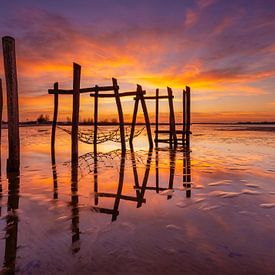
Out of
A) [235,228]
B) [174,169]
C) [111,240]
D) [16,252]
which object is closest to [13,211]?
[16,252]

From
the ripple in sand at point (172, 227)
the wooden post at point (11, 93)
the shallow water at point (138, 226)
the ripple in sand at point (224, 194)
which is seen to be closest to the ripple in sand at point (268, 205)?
the shallow water at point (138, 226)

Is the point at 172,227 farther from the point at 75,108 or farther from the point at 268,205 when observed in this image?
the point at 75,108

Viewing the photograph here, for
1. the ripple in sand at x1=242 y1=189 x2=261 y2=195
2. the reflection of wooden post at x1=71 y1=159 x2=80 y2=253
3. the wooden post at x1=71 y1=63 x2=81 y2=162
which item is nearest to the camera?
the reflection of wooden post at x1=71 y1=159 x2=80 y2=253

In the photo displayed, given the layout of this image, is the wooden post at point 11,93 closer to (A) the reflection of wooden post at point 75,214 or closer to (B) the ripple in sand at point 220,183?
(A) the reflection of wooden post at point 75,214

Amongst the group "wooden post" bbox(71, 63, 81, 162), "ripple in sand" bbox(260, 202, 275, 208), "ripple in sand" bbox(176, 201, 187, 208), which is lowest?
"ripple in sand" bbox(176, 201, 187, 208)

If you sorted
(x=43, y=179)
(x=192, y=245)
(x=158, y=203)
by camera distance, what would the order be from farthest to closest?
1. (x=43, y=179)
2. (x=158, y=203)
3. (x=192, y=245)

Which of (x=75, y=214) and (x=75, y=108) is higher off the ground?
(x=75, y=108)

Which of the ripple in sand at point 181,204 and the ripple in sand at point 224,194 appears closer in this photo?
the ripple in sand at point 181,204

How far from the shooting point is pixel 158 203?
4750 millimetres

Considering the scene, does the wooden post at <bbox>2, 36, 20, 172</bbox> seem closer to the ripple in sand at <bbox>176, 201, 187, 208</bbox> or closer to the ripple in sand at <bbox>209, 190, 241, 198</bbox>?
the ripple in sand at <bbox>176, 201, 187, 208</bbox>

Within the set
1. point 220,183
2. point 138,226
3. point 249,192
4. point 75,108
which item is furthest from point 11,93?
point 249,192

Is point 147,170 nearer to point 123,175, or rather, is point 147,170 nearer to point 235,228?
point 123,175

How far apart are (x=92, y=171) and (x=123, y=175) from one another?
1.13 meters

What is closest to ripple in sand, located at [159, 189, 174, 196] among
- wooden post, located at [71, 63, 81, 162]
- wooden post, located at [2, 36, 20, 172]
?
wooden post, located at [2, 36, 20, 172]
